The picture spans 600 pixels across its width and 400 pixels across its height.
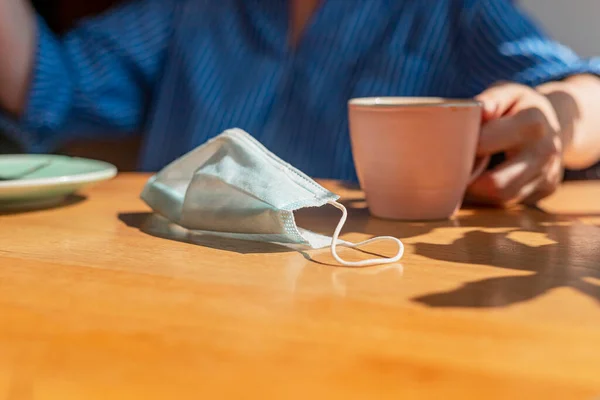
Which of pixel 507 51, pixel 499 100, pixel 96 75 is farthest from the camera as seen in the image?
pixel 96 75

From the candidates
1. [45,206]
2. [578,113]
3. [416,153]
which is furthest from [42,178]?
[578,113]

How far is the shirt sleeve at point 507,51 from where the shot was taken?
0.91 metres

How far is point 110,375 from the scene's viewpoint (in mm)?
257

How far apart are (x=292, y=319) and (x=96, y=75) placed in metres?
1.07

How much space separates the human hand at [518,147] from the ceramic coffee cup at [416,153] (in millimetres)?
57

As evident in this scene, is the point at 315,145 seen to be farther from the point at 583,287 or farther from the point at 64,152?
the point at 64,152

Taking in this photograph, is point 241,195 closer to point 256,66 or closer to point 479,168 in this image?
point 479,168

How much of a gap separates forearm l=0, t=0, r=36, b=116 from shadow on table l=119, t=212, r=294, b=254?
674 mm

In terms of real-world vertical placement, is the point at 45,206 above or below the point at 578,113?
below

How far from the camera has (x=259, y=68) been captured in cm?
121

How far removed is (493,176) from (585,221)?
0.33 feet

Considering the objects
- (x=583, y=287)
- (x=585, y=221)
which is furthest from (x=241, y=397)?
(x=585, y=221)

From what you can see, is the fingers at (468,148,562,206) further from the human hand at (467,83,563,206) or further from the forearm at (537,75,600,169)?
the forearm at (537,75,600,169)

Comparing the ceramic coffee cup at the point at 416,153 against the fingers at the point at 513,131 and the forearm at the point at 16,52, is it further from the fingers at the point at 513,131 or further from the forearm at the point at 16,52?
the forearm at the point at 16,52
